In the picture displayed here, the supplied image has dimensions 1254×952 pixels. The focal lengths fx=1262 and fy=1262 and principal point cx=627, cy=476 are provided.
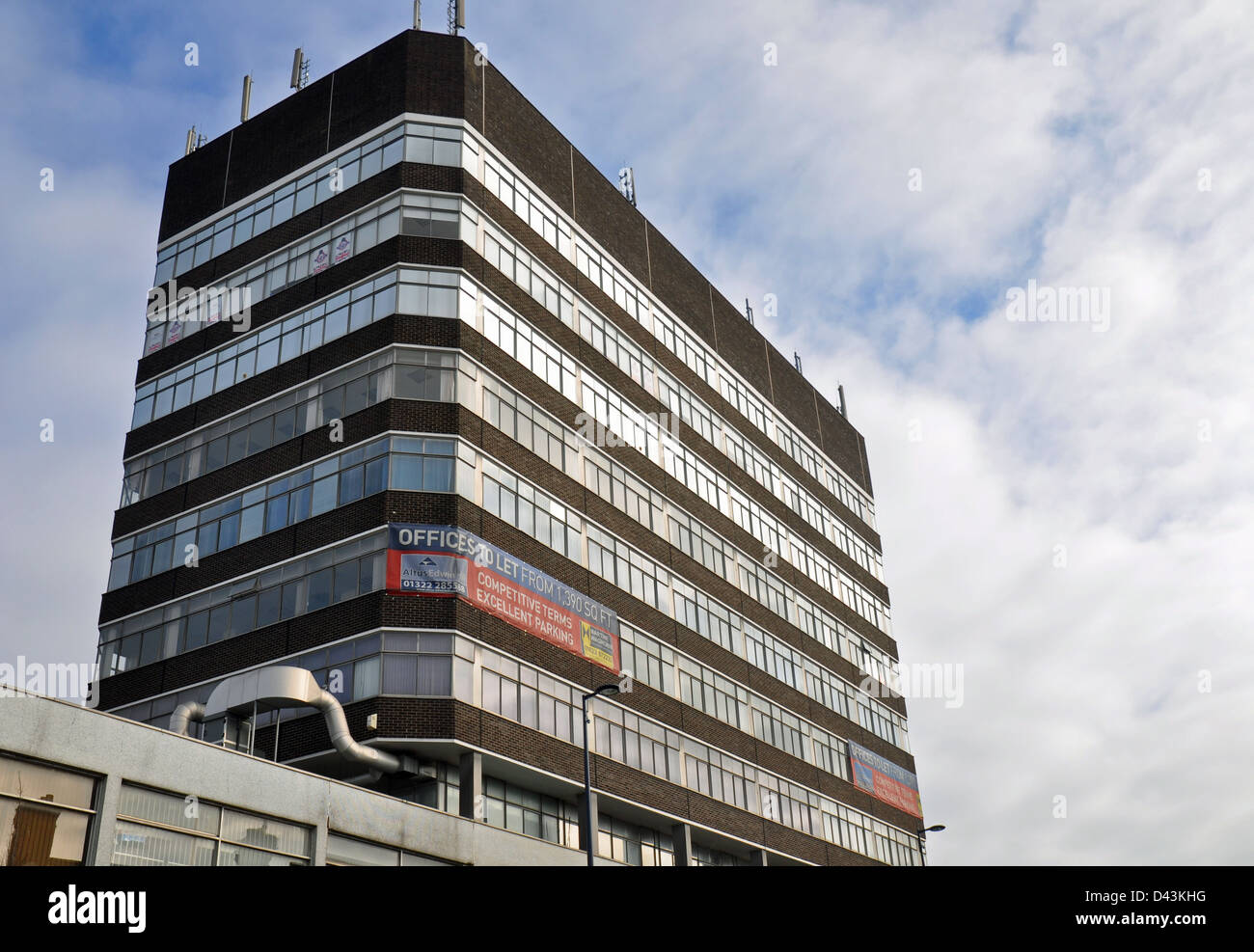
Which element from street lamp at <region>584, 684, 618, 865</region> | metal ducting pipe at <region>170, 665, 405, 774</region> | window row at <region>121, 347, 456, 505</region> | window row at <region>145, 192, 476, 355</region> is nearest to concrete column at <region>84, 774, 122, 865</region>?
metal ducting pipe at <region>170, 665, 405, 774</region>

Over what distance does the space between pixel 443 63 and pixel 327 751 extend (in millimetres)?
27057

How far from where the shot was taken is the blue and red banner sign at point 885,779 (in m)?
64.4

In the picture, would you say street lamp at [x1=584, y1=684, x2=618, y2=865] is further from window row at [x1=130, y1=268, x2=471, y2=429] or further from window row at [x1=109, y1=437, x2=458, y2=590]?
window row at [x1=130, y1=268, x2=471, y2=429]

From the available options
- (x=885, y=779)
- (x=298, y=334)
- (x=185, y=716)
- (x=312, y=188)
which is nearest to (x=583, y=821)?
(x=185, y=716)

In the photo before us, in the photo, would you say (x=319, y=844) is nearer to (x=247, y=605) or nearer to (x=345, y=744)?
(x=345, y=744)

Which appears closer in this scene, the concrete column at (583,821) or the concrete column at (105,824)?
the concrete column at (105,824)

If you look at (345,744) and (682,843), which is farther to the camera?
(682,843)

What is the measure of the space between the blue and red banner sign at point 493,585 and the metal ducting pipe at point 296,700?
414cm

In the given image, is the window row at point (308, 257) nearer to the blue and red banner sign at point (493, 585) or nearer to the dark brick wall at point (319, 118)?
the dark brick wall at point (319, 118)

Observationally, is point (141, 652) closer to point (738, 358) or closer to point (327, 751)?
point (327, 751)

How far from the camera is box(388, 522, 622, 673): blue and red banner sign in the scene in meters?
39.7

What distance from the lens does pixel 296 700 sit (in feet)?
120

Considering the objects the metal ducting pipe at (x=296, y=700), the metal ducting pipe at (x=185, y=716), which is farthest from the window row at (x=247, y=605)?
the metal ducting pipe at (x=296, y=700)
